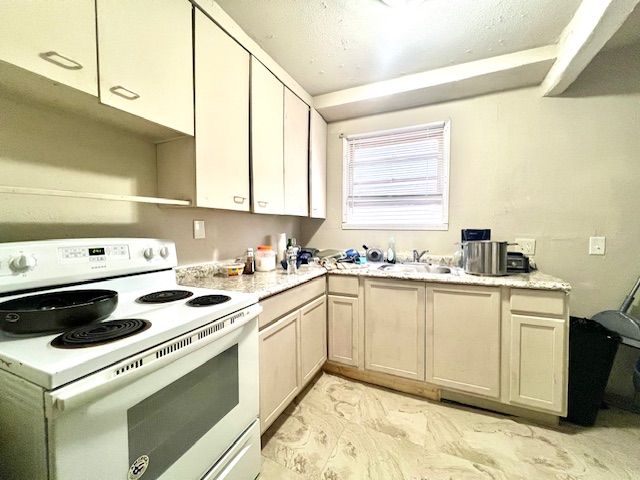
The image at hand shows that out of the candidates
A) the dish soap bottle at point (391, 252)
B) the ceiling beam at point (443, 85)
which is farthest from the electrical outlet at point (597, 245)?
the dish soap bottle at point (391, 252)

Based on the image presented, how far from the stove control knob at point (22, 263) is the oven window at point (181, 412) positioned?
622 millimetres

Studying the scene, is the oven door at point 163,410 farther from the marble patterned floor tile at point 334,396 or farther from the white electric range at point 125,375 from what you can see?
the marble patterned floor tile at point 334,396

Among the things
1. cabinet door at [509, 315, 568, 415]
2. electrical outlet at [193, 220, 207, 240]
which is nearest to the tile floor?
cabinet door at [509, 315, 568, 415]

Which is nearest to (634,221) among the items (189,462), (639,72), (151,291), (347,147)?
(639,72)

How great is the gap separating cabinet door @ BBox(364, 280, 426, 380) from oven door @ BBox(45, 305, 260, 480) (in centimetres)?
101

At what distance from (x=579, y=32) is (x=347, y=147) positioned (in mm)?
1653

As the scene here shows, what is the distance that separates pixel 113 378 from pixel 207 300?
0.43m

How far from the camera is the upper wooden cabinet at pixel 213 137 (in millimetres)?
1289

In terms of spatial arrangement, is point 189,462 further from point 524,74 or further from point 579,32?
point 524,74

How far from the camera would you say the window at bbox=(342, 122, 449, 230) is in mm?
2254

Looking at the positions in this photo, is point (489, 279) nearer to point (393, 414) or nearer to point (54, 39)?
point (393, 414)

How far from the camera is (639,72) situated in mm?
1661

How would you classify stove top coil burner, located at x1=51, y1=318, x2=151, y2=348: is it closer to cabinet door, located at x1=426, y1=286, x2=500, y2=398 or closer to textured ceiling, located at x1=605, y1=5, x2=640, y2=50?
cabinet door, located at x1=426, y1=286, x2=500, y2=398

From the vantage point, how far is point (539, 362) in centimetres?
148
